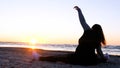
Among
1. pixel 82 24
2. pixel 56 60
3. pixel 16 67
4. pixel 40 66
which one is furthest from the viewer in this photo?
pixel 56 60

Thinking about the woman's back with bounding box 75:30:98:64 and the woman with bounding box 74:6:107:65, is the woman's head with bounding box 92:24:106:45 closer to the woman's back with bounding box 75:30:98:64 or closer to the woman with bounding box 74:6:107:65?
the woman with bounding box 74:6:107:65

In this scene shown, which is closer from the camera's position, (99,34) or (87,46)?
(99,34)

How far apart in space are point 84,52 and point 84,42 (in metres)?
0.34

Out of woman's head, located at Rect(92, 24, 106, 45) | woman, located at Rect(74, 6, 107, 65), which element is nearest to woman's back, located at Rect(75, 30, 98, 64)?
woman, located at Rect(74, 6, 107, 65)

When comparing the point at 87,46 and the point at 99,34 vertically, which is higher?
the point at 99,34

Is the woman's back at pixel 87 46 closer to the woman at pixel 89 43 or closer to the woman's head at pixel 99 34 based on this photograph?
the woman at pixel 89 43

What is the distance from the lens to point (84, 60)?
10.1 meters

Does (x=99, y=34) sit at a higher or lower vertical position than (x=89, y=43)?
higher

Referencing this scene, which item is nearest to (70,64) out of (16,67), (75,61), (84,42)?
(75,61)

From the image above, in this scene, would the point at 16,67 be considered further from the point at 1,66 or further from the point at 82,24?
the point at 82,24

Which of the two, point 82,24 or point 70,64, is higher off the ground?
point 82,24

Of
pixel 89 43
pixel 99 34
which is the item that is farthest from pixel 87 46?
pixel 99 34

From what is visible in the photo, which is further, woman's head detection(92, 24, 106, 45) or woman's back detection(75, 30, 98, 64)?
woman's back detection(75, 30, 98, 64)

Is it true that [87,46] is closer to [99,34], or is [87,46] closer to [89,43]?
[89,43]
